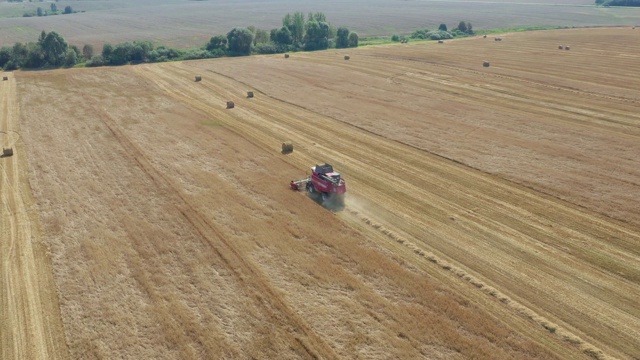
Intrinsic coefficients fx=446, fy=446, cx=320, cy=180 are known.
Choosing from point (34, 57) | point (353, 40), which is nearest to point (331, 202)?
point (34, 57)

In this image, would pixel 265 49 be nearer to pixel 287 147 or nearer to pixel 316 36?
pixel 316 36

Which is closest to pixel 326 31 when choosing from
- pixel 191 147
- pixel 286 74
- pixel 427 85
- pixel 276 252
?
pixel 286 74

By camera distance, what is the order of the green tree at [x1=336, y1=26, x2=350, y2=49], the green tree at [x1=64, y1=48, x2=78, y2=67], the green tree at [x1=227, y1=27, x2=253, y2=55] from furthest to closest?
1. the green tree at [x1=336, y1=26, x2=350, y2=49]
2. the green tree at [x1=227, y1=27, x2=253, y2=55]
3. the green tree at [x1=64, y1=48, x2=78, y2=67]

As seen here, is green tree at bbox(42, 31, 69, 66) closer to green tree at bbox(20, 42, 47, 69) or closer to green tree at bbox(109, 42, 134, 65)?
green tree at bbox(20, 42, 47, 69)

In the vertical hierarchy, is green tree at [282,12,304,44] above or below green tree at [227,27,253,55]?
above

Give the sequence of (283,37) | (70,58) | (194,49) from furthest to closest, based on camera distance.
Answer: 1. (283,37)
2. (194,49)
3. (70,58)

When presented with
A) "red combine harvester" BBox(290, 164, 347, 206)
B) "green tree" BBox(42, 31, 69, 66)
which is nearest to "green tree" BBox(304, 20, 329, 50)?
"green tree" BBox(42, 31, 69, 66)
